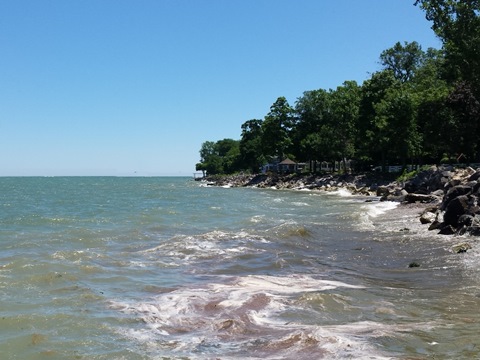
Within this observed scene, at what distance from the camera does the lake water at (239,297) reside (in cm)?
740

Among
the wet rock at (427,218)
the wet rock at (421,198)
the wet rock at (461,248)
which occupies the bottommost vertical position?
the wet rock at (461,248)

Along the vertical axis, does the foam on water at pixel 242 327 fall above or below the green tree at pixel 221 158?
below

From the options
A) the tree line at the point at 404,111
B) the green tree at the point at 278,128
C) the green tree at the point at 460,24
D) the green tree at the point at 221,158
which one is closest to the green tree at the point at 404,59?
the tree line at the point at 404,111

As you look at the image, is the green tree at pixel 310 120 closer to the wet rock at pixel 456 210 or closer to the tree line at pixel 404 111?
the tree line at pixel 404 111

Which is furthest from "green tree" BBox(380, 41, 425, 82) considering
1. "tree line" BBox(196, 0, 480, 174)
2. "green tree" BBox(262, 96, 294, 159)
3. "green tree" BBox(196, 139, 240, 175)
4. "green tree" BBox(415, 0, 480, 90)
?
"green tree" BBox(196, 139, 240, 175)

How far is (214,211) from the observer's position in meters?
36.0

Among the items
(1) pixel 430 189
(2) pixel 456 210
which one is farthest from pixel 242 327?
(1) pixel 430 189

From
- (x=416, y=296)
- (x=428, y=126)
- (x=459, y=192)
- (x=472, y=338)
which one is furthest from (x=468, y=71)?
(x=472, y=338)

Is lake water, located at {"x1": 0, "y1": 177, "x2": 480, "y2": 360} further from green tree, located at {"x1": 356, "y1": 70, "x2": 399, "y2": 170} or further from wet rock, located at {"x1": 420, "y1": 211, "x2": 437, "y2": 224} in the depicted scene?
green tree, located at {"x1": 356, "y1": 70, "x2": 399, "y2": 170}

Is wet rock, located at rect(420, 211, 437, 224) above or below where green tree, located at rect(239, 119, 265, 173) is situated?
below

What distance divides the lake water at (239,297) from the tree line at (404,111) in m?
18.5

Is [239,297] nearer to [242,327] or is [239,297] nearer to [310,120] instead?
[242,327]

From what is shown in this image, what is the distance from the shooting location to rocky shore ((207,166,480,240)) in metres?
19.7

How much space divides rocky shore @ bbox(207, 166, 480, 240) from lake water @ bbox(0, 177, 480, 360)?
4.32 ft
